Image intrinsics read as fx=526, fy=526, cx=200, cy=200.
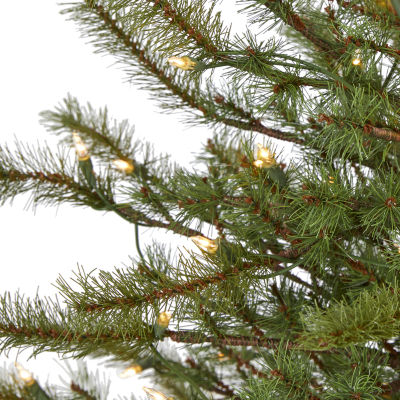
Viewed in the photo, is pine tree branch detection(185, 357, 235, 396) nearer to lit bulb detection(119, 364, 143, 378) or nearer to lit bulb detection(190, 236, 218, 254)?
lit bulb detection(119, 364, 143, 378)

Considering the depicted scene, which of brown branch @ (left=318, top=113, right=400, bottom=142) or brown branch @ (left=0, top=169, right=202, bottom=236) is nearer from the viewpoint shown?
brown branch @ (left=318, top=113, right=400, bottom=142)

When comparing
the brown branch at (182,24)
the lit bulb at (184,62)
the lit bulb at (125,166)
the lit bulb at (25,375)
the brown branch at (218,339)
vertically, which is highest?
the brown branch at (182,24)

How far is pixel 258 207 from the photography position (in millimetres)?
410

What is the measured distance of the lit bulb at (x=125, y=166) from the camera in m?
0.58

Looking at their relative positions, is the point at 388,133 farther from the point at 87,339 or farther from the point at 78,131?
the point at 78,131

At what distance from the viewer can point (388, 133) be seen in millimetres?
371

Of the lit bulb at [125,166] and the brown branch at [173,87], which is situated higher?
the brown branch at [173,87]

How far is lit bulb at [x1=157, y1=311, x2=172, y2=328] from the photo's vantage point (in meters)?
0.43

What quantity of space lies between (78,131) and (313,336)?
451 mm

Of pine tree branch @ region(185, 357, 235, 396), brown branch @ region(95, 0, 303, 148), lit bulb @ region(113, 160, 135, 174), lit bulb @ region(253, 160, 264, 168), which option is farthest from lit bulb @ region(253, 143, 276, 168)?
pine tree branch @ region(185, 357, 235, 396)

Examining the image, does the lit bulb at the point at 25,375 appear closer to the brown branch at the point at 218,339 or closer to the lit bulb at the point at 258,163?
the brown branch at the point at 218,339

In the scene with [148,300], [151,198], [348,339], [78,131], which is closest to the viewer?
[348,339]

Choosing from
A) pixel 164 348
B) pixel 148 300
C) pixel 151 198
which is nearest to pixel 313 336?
pixel 148 300

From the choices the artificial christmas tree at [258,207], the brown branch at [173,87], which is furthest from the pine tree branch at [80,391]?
the brown branch at [173,87]
